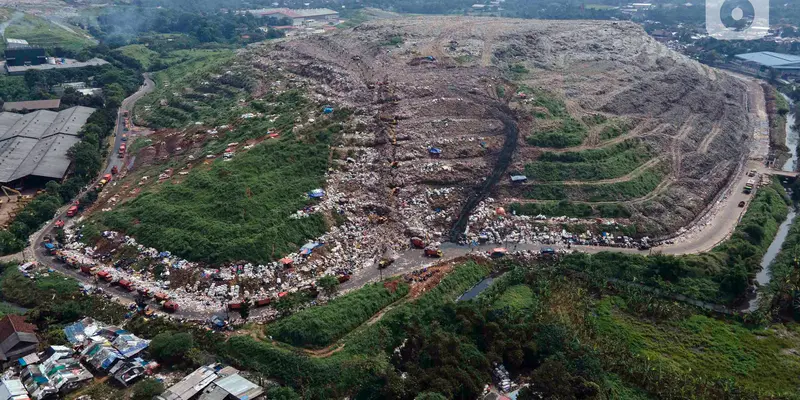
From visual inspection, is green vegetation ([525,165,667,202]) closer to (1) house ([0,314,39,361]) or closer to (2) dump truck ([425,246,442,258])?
(2) dump truck ([425,246,442,258])

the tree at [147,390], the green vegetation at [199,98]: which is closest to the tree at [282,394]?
the tree at [147,390]

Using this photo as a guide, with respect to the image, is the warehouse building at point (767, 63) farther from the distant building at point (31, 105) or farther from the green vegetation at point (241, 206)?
the distant building at point (31, 105)

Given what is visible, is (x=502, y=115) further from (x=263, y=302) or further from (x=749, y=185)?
(x=263, y=302)

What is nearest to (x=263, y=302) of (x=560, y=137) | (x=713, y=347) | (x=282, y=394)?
(x=282, y=394)

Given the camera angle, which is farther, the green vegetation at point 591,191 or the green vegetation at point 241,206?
the green vegetation at point 591,191

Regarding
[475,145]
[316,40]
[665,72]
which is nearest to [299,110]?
[475,145]

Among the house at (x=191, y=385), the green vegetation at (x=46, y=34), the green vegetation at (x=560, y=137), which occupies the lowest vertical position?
the house at (x=191, y=385)
